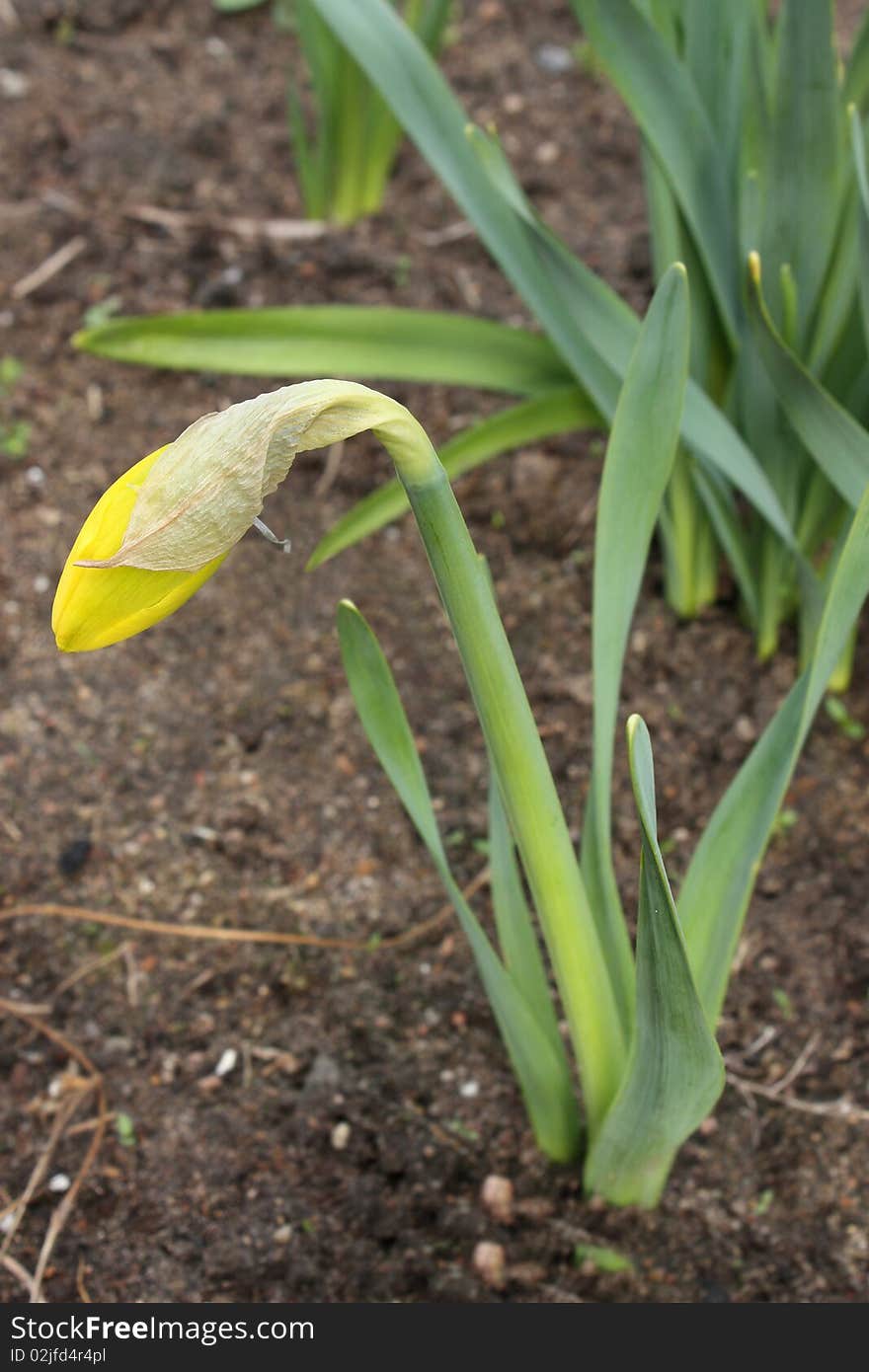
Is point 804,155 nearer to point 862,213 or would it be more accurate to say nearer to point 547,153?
point 862,213

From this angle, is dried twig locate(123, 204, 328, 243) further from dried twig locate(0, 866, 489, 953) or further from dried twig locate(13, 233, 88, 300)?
dried twig locate(0, 866, 489, 953)

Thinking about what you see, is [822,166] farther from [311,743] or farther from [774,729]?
[311,743]

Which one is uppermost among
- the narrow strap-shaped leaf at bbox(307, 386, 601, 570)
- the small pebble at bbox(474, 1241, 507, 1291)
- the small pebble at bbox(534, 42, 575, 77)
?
the small pebble at bbox(534, 42, 575, 77)

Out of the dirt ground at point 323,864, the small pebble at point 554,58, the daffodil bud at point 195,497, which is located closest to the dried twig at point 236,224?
the dirt ground at point 323,864

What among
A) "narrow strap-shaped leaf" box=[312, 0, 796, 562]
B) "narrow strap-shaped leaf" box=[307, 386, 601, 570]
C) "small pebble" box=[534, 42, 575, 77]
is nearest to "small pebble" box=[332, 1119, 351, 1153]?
"narrow strap-shaped leaf" box=[307, 386, 601, 570]

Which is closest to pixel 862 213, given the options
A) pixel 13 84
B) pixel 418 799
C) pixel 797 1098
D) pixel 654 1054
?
pixel 418 799

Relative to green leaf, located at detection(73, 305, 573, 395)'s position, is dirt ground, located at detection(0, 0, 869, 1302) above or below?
below
